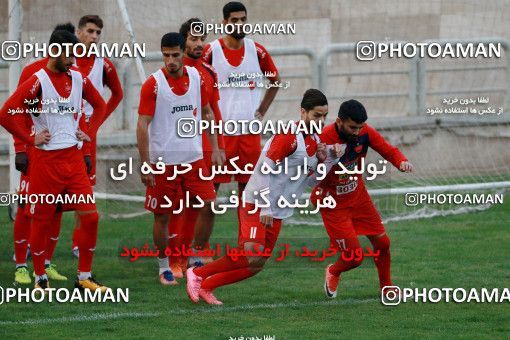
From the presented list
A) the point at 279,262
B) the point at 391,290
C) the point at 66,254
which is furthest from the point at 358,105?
the point at 66,254

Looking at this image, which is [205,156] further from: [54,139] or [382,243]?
[382,243]

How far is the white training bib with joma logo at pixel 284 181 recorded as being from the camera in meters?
9.77

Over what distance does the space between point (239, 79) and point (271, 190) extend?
2.46 metres

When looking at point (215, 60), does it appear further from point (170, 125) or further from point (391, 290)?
point (391, 290)

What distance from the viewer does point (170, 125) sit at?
10.9m

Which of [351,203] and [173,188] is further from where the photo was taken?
[173,188]

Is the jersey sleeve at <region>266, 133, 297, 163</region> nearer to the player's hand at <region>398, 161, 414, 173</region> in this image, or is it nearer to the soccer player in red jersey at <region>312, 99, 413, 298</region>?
the soccer player in red jersey at <region>312, 99, 413, 298</region>

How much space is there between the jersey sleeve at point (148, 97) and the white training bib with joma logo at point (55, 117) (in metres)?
0.65

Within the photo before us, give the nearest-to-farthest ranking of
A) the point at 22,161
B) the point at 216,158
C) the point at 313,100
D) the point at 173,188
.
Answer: the point at 313,100 < the point at 22,161 < the point at 173,188 < the point at 216,158

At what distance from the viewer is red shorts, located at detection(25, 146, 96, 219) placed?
1022 centimetres

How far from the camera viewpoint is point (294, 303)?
33.0ft

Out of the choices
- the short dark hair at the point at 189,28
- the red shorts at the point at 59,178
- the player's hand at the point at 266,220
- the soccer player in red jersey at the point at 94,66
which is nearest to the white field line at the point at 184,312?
the player's hand at the point at 266,220

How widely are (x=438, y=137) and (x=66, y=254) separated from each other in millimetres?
5349

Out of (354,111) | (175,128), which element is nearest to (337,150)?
(354,111)
